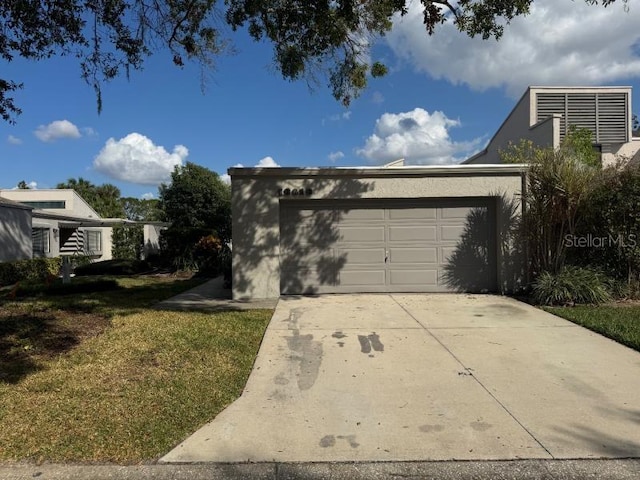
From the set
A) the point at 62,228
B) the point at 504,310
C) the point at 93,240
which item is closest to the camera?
the point at 504,310

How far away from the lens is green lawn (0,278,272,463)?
4.09 m

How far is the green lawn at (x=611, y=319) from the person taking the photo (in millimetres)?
7300

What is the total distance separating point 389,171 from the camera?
450 inches

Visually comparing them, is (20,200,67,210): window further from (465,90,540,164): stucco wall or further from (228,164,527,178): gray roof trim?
(465,90,540,164): stucco wall

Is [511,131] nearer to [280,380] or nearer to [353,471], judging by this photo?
[280,380]

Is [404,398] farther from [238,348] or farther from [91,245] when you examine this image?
[91,245]

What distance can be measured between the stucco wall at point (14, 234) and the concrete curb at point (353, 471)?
1784 cm

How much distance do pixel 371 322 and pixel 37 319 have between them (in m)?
5.72

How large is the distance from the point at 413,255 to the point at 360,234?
4.39ft

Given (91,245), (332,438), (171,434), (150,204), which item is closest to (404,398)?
(332,438)

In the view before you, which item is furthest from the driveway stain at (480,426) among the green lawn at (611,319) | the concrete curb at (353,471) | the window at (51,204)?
the window at (51,204)

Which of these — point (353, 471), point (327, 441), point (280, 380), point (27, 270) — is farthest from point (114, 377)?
point (27, 270)

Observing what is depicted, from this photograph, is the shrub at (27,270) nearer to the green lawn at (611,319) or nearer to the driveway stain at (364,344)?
the driveway stain at (364,344)

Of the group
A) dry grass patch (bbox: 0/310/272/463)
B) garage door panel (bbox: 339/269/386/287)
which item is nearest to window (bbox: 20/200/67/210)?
garage door panel (bbox: 339/269/386/287)
